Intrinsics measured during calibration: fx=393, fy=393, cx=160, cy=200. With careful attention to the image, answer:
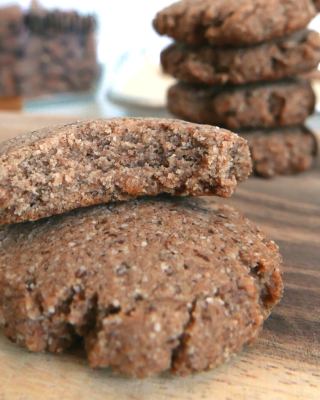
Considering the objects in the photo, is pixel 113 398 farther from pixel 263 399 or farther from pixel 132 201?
pixel 132 201

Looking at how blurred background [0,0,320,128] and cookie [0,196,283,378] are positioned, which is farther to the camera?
blurred background [0,0,320,128]

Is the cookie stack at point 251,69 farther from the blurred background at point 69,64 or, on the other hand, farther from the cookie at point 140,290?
the cookie at point 140,290

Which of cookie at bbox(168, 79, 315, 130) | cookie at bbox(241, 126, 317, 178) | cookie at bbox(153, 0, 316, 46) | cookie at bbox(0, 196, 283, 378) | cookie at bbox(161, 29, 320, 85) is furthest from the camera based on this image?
cookie at bbox(241, 126, 317, 178)

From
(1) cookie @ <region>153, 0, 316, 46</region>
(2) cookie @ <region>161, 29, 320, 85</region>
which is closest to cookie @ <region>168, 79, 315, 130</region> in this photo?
(2) cookie @ <region>161, 29, 320, 85</region>

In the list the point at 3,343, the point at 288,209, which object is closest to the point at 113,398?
the point at 3,343

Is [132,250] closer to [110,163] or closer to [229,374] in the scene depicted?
[110,163]

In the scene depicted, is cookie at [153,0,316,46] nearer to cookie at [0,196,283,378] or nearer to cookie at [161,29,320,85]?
cookie at [161,29,320,85]
